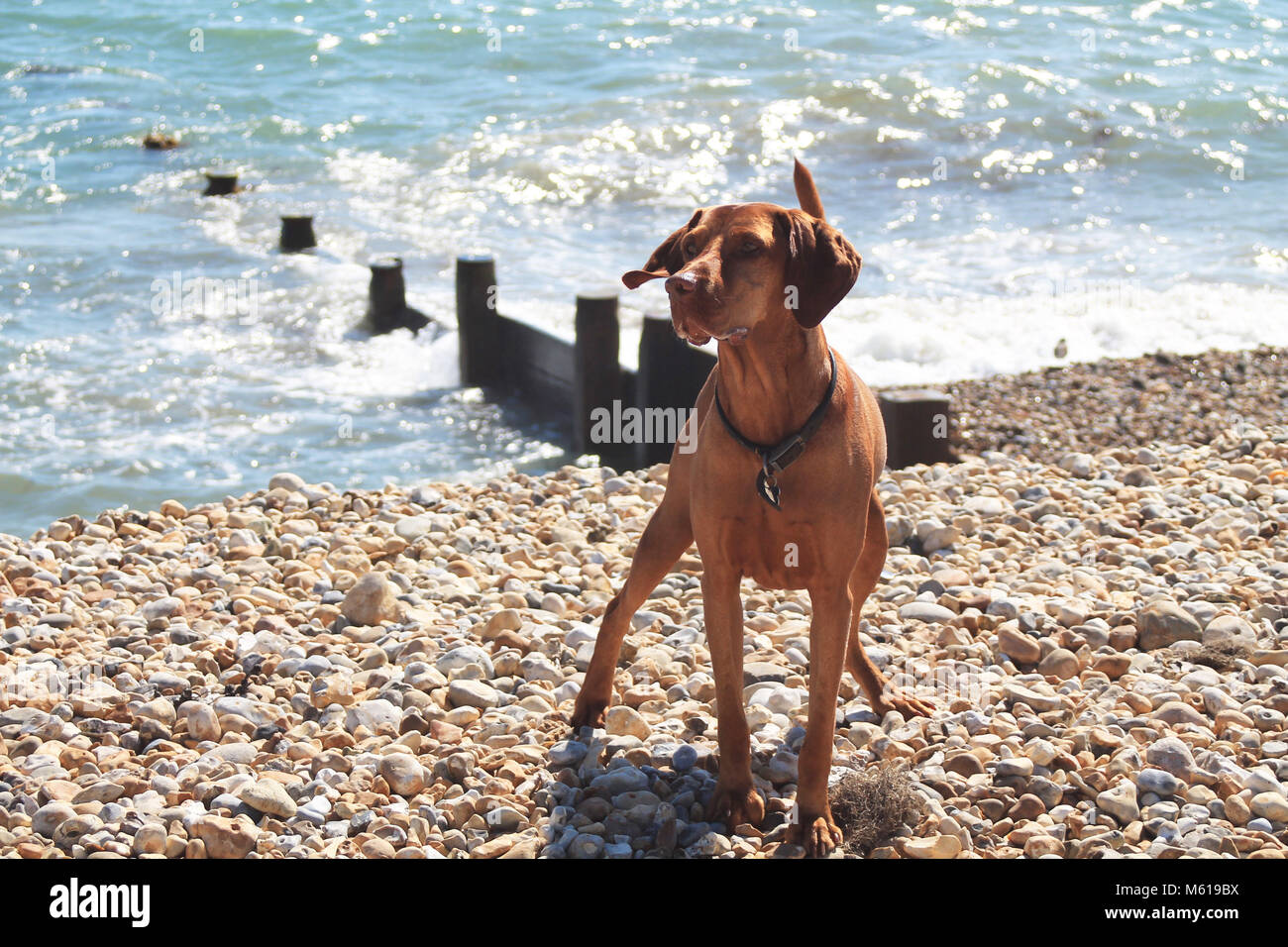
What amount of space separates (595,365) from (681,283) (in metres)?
6.33

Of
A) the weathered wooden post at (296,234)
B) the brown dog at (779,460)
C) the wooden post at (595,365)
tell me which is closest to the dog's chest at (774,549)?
the brown dog at (779,460)

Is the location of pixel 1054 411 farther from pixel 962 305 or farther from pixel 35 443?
pixel 35 443

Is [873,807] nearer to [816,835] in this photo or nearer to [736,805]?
[816,835]

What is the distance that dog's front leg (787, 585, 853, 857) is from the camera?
3738 mm

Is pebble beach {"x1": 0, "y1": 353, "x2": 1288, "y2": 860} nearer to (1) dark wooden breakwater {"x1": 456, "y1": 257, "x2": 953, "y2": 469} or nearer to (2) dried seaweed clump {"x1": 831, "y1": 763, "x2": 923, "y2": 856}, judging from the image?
(2) dried seaweed clump {"x1": 831, "y1": 763, "x2": 923, "y2": 856}

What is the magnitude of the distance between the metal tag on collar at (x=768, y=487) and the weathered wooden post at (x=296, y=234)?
1213cm

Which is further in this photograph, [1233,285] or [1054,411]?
[1233,285]

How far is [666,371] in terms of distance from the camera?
8844 millimetres

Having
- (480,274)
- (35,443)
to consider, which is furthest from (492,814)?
(480,274)

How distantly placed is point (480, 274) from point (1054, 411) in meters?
4.77

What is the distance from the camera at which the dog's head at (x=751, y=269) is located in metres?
3.30

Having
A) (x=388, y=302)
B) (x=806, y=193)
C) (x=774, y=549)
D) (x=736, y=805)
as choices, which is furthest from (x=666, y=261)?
(x=388, y=302)

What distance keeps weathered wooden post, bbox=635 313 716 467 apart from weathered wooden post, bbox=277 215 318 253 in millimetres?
7160

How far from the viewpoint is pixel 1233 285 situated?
1347cm
